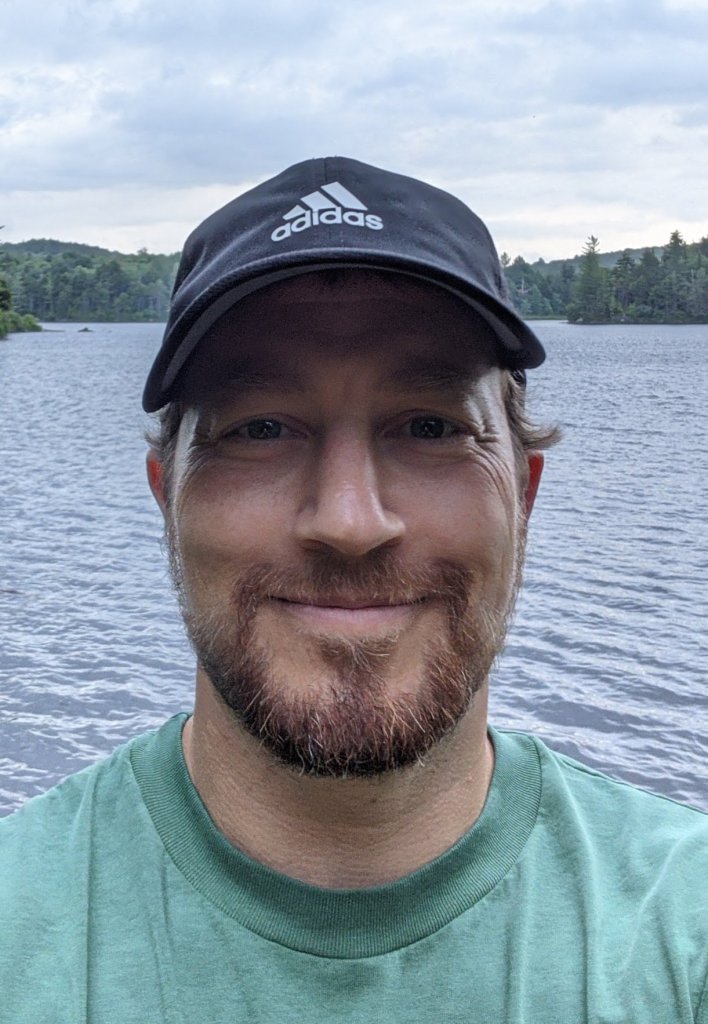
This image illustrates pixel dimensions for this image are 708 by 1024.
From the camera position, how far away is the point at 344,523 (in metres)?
2.24

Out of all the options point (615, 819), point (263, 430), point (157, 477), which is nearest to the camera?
point (263, 430)

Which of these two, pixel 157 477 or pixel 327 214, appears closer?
pixel 327 214

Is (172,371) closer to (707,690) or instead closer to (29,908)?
(29,908)

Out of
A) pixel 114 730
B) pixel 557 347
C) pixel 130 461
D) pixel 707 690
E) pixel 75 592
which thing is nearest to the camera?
pixel 114 730

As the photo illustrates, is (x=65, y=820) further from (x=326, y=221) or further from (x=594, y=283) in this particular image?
(x=594, y=283)

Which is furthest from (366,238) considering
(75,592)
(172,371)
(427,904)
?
(75,592)

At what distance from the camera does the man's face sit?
2.27 metres

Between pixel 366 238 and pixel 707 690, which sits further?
pixel 707 690

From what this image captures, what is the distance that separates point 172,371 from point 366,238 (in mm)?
465

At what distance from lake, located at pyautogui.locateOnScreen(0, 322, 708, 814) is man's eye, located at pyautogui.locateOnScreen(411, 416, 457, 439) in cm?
117

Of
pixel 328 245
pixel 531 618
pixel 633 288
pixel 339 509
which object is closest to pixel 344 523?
pixel 339 509

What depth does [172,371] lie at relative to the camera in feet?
7.95

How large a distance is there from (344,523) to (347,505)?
45mm

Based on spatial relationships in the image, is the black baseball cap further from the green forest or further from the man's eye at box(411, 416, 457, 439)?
the green forest
